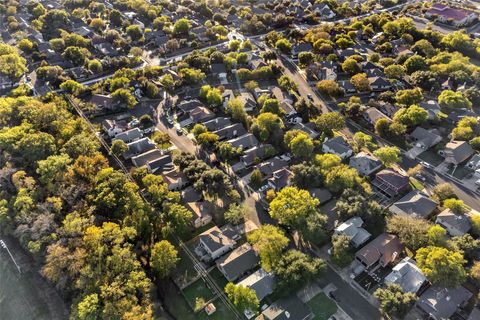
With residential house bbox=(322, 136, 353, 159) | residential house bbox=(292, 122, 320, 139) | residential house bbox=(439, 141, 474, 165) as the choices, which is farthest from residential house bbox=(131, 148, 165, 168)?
residential house bbox=(439, 141, 474, 165)

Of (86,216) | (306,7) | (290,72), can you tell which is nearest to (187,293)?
(86,216)

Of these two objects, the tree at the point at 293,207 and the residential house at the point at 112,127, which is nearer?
the tree at the point at 293,207

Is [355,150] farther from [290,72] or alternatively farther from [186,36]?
[186,36]

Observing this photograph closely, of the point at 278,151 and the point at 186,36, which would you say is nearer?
the point at 278,151

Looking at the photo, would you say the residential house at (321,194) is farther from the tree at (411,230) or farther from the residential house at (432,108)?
the residential house at (432,108)

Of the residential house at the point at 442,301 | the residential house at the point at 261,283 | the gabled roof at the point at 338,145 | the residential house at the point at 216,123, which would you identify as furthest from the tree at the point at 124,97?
the residential house at the point at 442,301

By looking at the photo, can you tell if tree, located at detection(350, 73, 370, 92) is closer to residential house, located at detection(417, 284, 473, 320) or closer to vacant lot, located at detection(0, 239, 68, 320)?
residential house, located at detection(417, 284, 473, 320)
